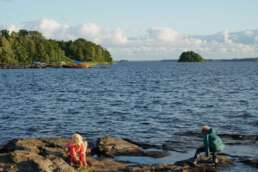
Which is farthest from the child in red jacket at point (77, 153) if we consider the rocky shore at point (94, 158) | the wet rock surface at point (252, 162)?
the wet rock surface at point (252, 162)

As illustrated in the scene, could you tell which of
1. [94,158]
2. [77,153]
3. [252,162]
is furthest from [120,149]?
[252,162]

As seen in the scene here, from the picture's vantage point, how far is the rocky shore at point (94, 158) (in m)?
19.5

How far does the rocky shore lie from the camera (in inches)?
768

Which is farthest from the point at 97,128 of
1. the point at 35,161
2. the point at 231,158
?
the point at 35,161

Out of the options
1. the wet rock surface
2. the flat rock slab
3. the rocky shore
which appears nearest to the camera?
the rocky shore

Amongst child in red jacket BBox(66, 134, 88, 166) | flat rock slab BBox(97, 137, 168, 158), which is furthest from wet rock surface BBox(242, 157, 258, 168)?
child in red jacket BBox(66, 134, 88, 166)

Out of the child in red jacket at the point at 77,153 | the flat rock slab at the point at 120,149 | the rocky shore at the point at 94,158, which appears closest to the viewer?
the rocky shore at the point at 94,158

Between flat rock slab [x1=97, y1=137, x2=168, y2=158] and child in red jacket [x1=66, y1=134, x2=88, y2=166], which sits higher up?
child in red jacket [x1=66, y1=134, x2=88, y2=166]

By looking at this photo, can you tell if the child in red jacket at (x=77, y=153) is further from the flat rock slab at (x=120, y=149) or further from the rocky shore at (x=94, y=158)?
the flat rock slab at (x=120, y=149)

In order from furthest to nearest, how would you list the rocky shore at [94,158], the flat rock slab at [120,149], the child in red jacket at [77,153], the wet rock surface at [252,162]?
the flat rock slab at [120,149] → the wet rock surface at [252,162] → the child in red jacket at [77,153] → the rocky shore at [94,158]

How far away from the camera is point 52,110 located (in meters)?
52.1

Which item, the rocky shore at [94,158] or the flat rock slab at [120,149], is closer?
the rocky shore at [94,158]

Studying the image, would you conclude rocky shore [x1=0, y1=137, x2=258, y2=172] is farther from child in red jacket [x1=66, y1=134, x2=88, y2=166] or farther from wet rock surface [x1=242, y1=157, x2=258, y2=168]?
child in red jacket [x1=66, y1=134, x2=88, y2=166]

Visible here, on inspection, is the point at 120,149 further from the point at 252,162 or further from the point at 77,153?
the point at 252,162
